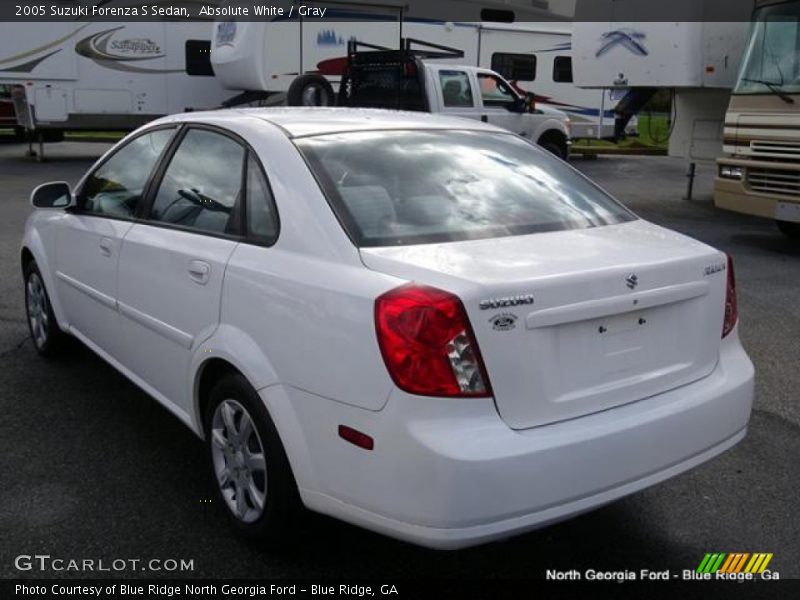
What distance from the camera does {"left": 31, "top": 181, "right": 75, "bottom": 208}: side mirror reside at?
14.6ft

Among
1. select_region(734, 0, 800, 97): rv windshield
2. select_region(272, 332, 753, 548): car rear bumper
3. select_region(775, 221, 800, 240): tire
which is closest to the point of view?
select_region(272, 332, 753, 548): car rear bumper

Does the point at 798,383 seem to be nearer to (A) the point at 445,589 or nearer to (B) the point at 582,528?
(B) the point at 582,528

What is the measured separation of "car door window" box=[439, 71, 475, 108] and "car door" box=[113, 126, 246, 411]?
34.0 feet

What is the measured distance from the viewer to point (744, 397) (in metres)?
3.00

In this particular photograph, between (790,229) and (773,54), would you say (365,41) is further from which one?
(790,229)

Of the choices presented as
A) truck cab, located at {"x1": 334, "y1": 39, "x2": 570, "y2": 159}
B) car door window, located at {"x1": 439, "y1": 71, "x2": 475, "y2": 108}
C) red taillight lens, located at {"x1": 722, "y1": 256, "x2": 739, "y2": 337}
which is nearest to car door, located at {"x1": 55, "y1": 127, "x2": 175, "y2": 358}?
red taillight lens, located at {"x1": 722, "y1": 256, "x2": 739, "y2": 337}

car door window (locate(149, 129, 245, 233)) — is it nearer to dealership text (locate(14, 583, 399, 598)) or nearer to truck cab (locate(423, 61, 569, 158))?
dealership text (locate(14, 583, 399, 598))

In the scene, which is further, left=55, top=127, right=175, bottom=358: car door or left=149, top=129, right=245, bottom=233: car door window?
left=55, top=127, right=175, bottom=358: car door

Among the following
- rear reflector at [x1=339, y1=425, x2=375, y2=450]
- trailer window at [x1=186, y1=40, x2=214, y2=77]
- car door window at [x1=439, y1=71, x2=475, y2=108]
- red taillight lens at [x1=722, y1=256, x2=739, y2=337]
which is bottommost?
rear reflector at [x1=339, y1=425, x2=375, y2=450]

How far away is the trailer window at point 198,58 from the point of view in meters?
17.0

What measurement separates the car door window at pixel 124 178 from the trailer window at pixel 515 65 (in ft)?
49.4

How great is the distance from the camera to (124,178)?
416 cm

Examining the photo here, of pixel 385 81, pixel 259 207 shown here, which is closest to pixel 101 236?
pixel 259 207

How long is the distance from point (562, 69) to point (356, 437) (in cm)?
1874
